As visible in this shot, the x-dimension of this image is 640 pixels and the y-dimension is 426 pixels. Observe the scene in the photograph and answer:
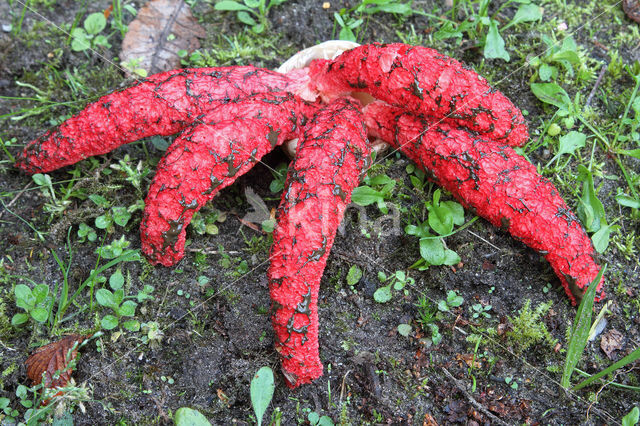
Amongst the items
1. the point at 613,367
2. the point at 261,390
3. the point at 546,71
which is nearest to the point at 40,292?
the point at 261,390

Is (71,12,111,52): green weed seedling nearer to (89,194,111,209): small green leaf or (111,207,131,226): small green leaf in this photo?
(89,194,111,209): small green leaf

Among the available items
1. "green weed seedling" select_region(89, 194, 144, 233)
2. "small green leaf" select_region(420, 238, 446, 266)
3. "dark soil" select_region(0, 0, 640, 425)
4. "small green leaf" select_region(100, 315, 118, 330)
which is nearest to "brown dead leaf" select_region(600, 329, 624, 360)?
"dark soil" select_region(0, 0, 640, 425)

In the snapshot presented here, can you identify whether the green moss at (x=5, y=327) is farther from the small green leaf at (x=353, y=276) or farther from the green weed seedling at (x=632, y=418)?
the green weed seedling at (x=632, y=418)

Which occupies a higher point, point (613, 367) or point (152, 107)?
point (152, 107)

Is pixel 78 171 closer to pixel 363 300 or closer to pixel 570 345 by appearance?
pixel 363 300

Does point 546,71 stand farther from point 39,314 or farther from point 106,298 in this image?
point 39,314

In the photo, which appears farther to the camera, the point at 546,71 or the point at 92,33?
the point at 92,33

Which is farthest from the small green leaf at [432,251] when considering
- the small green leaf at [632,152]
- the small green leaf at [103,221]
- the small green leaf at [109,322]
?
the small green leaf at [103,221]
